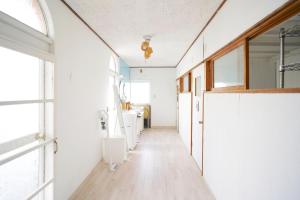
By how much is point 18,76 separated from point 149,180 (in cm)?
242

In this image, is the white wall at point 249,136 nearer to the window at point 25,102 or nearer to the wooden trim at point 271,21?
the wooden trim at point 271,21

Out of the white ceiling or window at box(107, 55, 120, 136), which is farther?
window at box(107, 55, 120, 136)

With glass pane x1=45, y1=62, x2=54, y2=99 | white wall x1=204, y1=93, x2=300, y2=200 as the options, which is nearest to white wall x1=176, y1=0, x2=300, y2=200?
white wall x1=204, y1=93, x2=300, y2=200

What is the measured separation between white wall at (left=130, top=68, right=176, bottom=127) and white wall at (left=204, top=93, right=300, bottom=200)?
18.7ft

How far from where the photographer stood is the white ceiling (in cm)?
248

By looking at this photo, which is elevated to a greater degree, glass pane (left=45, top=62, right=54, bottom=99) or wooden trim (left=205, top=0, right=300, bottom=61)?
wooden trim (left=205, top=0, right=300, bottom=61)

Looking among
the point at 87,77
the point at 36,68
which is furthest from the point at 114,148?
the point at 36,68

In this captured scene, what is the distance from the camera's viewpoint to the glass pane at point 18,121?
1.58 metres

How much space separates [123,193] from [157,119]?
571cm

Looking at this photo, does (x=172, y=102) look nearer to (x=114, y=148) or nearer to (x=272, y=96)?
(x=114, y=148)

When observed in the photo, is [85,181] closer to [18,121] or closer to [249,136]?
[18,121]

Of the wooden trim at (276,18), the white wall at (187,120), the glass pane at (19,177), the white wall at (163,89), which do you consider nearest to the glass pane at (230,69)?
the wooden trim at (276,18)

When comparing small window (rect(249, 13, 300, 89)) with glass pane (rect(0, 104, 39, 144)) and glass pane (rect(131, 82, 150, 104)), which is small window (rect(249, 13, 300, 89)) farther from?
glass pane (rect(131, 82, 150, 104))

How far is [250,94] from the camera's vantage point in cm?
170
